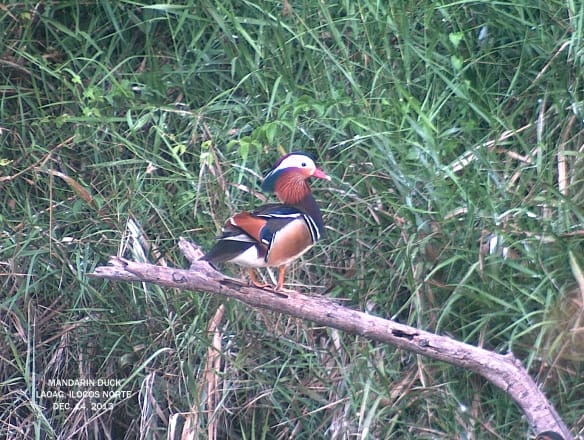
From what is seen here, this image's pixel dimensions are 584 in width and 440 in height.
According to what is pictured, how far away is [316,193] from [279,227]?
63 centimetres

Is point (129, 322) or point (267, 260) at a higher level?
point (267, 260)

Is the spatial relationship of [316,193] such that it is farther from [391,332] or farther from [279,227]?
[391,332]

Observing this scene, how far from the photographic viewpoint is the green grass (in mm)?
3201

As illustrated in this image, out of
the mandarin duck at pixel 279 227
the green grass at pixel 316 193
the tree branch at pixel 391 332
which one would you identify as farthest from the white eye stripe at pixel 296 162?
the tree branch at pixel 391 332

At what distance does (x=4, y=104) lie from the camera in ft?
13.3

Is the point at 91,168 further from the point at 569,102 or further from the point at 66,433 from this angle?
the point at 569,102

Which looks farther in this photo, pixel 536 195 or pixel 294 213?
pixel 536 195

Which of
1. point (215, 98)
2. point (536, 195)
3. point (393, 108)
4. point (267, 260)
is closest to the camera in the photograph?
point (267, 260)

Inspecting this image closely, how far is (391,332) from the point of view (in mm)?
2705

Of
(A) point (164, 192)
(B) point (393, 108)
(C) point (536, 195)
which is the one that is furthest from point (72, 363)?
(C) point (536, 195)

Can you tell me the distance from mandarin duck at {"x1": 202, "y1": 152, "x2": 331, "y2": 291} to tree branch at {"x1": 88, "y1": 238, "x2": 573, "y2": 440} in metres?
0.07

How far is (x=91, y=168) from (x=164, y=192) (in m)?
0.35

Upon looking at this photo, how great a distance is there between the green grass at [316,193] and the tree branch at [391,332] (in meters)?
0.38

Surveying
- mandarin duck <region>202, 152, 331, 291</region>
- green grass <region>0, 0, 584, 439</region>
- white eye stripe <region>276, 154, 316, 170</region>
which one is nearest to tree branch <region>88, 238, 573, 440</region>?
mandarin duck <region>202, 152, 331, 291</region>
